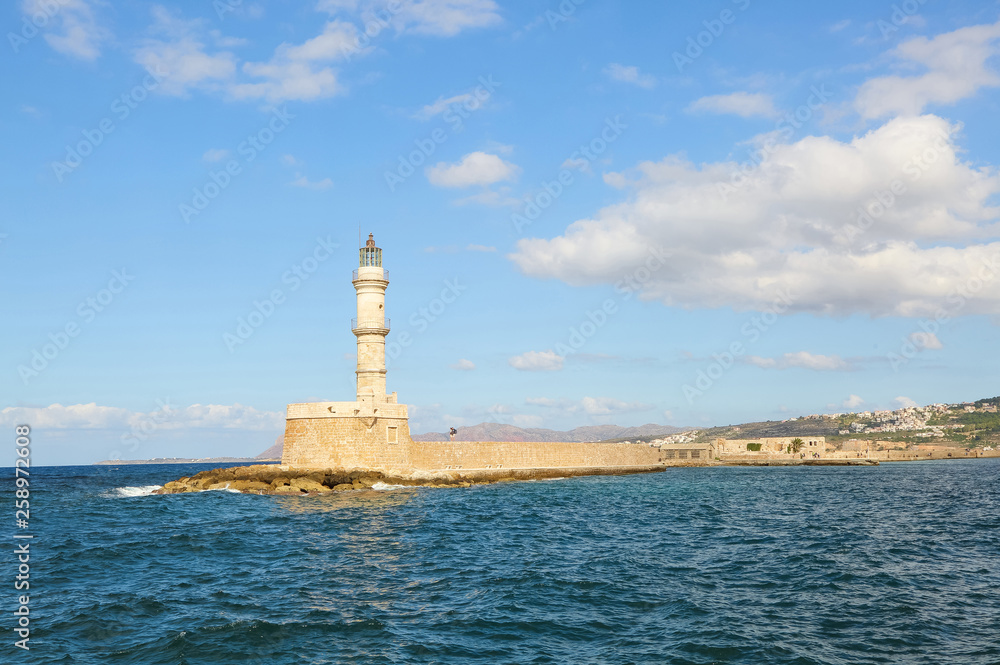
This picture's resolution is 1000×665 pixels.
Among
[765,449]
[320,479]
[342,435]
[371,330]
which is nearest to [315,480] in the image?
[320,479]

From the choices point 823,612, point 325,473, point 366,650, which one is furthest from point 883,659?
point 325,473

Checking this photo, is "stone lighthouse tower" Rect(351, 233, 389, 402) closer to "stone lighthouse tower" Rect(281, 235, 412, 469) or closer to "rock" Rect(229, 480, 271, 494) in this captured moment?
"stone lighthouse tower" Rect(281, 235, 412, 469)

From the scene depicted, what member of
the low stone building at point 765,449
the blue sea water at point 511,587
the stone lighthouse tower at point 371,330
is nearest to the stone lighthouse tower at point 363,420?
the stone lighthouse tower at point 371,330

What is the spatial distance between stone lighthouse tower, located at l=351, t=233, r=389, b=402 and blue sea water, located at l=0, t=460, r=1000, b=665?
1200cm

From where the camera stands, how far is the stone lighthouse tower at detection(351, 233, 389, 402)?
39094 millimetres

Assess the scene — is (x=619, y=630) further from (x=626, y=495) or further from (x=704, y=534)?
(x=626, y=495)

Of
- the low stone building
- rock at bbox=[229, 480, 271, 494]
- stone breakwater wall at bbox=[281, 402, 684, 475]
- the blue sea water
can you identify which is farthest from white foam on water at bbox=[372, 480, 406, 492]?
the low stone building

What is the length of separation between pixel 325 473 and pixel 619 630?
26.6 meters

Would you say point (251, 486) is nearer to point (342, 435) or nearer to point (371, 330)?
point (342, 435)

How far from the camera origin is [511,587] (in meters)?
14.6

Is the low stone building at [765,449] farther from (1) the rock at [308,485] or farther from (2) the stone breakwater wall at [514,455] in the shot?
(1) the rock at [308,485]

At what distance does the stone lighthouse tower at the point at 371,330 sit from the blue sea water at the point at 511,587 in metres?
12.0

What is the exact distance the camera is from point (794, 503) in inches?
1270

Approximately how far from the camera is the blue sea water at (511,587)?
34.9 feet
